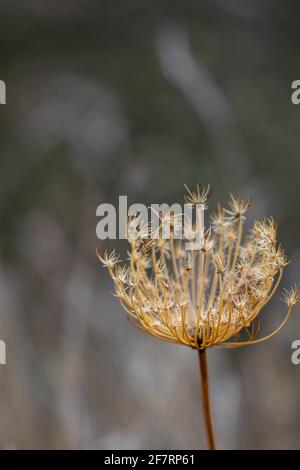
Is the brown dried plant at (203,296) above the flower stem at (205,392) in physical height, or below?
above

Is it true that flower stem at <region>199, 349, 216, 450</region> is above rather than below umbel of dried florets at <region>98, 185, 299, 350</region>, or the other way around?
below

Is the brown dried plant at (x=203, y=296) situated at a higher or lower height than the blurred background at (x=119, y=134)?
lower

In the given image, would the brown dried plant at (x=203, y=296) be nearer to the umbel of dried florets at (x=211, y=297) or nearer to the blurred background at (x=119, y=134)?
the umbel of dried florets at (x=211, y=297)

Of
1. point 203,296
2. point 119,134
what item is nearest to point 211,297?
point 203,296

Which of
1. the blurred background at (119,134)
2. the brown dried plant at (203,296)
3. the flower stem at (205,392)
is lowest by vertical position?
the flower stem at (205,392)

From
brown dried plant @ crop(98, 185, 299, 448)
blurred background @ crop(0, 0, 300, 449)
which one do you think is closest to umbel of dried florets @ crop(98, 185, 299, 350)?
brown dried plant @ crop(98, 185, 299, 448)

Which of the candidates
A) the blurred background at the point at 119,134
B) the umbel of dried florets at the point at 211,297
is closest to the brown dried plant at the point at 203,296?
the umbel of dried florets at the point at 211,297

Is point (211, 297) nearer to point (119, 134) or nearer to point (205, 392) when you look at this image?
point (205, 392)

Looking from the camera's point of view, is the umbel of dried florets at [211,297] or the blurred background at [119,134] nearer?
the umbel of dried florets at [211,297]

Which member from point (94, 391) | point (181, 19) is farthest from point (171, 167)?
point (94, 391)

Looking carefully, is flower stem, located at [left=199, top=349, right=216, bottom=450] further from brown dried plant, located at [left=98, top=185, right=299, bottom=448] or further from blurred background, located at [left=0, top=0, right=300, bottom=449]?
blurred background, located at [left=0, top=0, right=300, bottom=449]

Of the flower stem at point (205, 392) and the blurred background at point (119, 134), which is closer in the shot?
the flower stem at point (205, 392)

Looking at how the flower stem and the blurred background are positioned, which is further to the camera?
the blurred background
